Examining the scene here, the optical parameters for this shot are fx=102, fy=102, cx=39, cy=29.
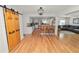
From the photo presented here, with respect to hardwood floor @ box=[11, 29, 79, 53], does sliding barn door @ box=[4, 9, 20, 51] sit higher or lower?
higher

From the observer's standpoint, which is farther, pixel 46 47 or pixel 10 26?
pixel 46 47

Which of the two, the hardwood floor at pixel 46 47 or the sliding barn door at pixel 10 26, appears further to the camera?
the hardwood floor at pixel 46 47

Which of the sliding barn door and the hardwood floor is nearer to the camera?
the sliding barn door

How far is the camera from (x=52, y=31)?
11219 millimetres

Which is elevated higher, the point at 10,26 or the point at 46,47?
the point at 10,26

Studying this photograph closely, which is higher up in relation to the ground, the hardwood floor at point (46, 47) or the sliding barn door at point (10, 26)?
the sliding barn door at point (10, 26)

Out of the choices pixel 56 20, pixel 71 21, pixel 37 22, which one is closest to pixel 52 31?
pixel 56 20
